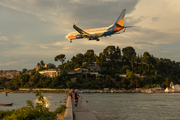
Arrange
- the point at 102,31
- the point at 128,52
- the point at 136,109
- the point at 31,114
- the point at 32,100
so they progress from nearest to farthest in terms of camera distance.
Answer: the point at 31,114 → the point at 32,100 → the point at 136,109 → the point at 102,31 → the point at 128,52

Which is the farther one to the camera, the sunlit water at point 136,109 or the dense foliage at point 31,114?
the sunlit water at point 136,109

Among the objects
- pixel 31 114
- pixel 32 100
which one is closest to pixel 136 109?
pixel 32 100

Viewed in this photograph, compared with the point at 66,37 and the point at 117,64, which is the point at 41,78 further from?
the point at 66,37

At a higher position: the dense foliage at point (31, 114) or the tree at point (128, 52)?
the tree at point (128, 52)

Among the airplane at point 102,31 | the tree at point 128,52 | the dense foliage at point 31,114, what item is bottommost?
the dense foliage at point 31,114

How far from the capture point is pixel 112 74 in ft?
518

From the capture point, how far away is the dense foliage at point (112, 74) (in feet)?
470

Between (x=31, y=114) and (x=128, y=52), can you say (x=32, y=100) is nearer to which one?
(x=31, y=114)

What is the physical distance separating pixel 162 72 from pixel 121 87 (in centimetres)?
4787

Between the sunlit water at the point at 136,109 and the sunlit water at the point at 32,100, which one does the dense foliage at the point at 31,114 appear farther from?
the sunlit water at the point at 32,100

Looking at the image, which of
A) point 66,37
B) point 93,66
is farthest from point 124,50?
point 66,37

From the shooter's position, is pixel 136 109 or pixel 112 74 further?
pixel 112 74

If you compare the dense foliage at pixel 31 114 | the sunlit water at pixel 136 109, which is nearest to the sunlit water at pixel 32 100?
the sunlit water at pixel 136 109

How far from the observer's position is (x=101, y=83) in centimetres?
14475
